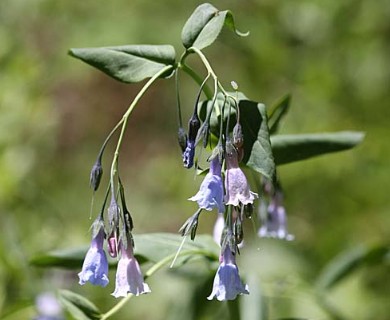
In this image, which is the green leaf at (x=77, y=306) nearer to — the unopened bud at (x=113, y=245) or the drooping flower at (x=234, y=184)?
the unopened bud at (x=113, y=245)

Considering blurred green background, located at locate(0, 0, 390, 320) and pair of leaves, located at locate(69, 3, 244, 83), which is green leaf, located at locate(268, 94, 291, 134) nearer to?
pair of leaves, located at locate(69, 3, 244, 83)

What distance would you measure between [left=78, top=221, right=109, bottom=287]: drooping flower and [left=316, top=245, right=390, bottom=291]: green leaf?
666mm

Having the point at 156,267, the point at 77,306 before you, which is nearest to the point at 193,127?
the point at 156,267

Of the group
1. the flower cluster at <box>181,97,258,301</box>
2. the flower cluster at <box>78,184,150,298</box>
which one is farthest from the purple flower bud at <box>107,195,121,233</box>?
the flower cluster at <box>181,97,258,301</box>

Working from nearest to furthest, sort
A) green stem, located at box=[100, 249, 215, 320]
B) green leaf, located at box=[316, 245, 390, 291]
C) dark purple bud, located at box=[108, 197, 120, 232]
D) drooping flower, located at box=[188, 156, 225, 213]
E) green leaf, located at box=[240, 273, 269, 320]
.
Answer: drooping flower, located at box=[188, 156, 225, 213] < dark purple bud, located at box=[108, 197, 120, 232] < green stem, located at box=[100, 249, 215, 320] < green leaf, located at box=[240, 273, 269, 320] < green leaf, located at box=[316, 245, 390, 291]

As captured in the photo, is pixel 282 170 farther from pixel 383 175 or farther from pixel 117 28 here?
pixel 117 28

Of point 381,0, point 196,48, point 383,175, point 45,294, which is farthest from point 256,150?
point 381,0

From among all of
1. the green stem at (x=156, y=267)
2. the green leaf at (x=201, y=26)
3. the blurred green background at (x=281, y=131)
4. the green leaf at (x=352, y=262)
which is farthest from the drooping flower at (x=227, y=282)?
the blurred green background at (x=281, y=131)

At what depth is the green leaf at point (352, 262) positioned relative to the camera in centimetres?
168

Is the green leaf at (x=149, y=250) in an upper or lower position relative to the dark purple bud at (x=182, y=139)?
lower

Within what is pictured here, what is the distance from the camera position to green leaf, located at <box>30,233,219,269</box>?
146cm

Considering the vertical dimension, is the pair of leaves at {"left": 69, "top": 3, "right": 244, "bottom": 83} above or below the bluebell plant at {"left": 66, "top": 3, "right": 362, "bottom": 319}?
above

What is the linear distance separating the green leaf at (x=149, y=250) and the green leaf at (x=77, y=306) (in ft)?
0.40

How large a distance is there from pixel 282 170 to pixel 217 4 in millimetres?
959
